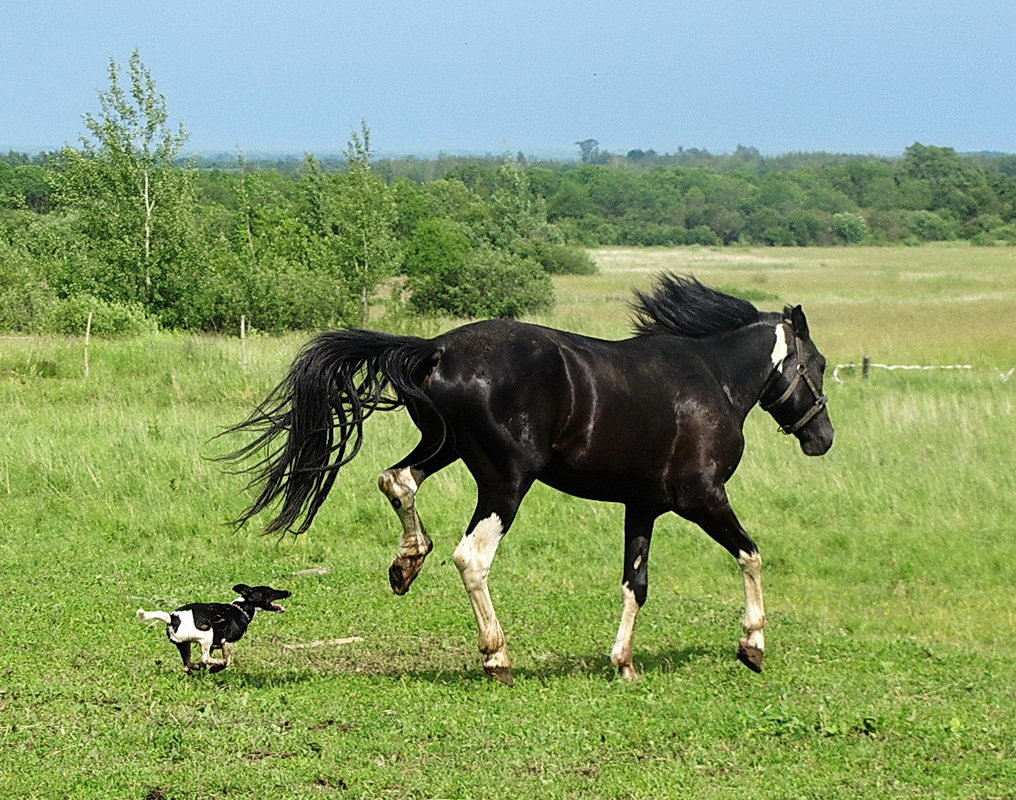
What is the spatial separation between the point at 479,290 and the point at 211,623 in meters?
36.8

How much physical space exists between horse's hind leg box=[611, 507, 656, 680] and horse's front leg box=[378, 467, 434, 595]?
129 centimetres

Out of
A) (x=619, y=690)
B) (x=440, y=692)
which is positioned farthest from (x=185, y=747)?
(x=619, y=690)

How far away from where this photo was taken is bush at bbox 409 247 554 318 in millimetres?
43375

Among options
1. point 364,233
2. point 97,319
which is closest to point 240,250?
point 364,233

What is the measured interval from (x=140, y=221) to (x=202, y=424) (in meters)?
17.2

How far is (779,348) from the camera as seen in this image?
840cm

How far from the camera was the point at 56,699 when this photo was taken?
6.61 meters

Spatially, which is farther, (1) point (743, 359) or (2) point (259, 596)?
(1) point (743, 359)

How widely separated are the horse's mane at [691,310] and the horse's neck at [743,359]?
3.1 inches

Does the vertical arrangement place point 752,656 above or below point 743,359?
below

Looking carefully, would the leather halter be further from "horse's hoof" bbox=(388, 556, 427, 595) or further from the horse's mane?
"horse's hoof" bbox=(388, 556, 427, 595)

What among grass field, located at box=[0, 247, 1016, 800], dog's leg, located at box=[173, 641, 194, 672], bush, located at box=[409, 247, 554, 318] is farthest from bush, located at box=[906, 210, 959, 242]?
dog's leg, located at box=[173, 641, 194, 672]

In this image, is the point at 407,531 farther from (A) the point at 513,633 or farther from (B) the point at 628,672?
(A) the point at 513,633

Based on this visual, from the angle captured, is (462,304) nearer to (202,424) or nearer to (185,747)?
(202,424)
